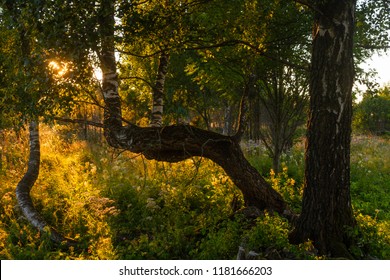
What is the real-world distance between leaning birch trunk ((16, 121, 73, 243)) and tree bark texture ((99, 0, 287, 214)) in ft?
6.51

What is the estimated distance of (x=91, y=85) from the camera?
5.38m

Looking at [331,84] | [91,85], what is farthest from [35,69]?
[331,84]

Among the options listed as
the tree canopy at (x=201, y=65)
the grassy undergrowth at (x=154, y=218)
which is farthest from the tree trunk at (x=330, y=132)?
the grassy undergrowth at (x=154, y=218)

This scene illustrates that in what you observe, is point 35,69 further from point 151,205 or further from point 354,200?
point 354,200

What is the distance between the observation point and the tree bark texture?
20.7 ft

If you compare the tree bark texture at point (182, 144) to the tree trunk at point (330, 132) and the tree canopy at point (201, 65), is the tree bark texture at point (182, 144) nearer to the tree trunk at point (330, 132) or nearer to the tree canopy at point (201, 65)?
the tree canopy at point (201, 65)

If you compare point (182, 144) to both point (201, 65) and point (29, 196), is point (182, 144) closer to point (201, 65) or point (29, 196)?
point (201, 65)

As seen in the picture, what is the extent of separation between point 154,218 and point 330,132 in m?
3.81

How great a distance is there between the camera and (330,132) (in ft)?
16.4

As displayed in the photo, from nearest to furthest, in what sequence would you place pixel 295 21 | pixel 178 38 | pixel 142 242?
pixel 142 242 < pixel 178 38 < pixel 295 21

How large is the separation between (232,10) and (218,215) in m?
3.91

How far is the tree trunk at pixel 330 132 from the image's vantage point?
4.90m

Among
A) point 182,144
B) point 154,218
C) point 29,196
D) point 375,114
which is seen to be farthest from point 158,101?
point 375,114

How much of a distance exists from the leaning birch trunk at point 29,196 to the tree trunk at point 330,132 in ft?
14.3
